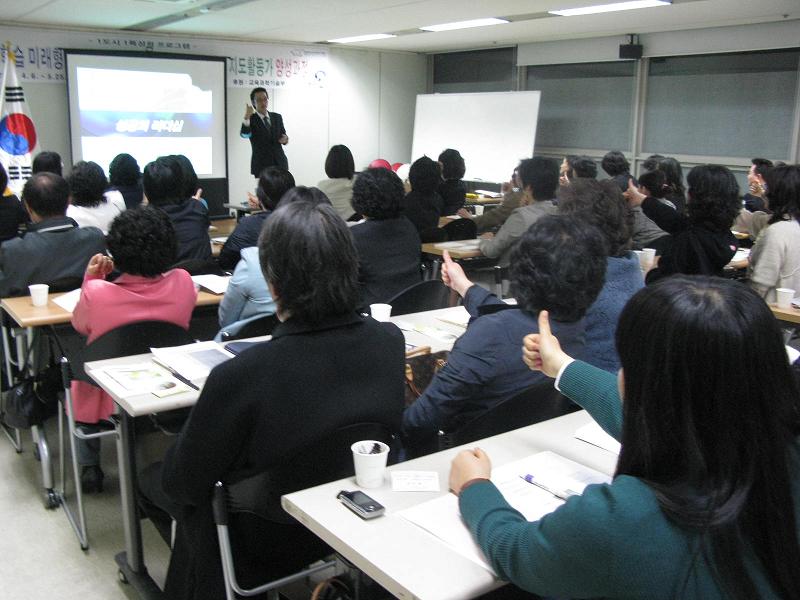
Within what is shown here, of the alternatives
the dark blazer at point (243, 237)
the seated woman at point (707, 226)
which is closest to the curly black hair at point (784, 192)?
the seated woman at point (707, 226)

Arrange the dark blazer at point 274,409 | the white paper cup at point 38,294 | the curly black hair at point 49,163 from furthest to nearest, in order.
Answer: the curly black hair at point 49,163 → the white paper cup at point 38,294 → the dark blazer at point 274,409

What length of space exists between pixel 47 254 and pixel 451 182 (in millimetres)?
4170

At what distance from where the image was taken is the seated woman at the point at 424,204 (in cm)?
571

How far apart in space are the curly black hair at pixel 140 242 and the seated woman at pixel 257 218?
1.22 metres

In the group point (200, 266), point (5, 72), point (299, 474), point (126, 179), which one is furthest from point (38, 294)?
point (5, 72)

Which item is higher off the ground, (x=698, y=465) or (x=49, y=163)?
(x=49, y=163)

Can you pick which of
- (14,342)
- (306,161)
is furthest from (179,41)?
(14,342)

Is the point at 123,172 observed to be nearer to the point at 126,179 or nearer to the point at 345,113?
the point at 126,179

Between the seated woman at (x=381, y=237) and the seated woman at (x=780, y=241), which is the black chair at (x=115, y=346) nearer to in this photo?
the seated woman at (x=381, y=237)

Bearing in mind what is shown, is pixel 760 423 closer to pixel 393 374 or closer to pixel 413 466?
pixel 413 466

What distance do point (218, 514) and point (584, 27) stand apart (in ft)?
24.2

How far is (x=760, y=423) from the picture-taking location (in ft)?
3.32

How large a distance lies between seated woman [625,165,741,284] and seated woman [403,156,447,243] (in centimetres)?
192

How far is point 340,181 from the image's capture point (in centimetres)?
631
